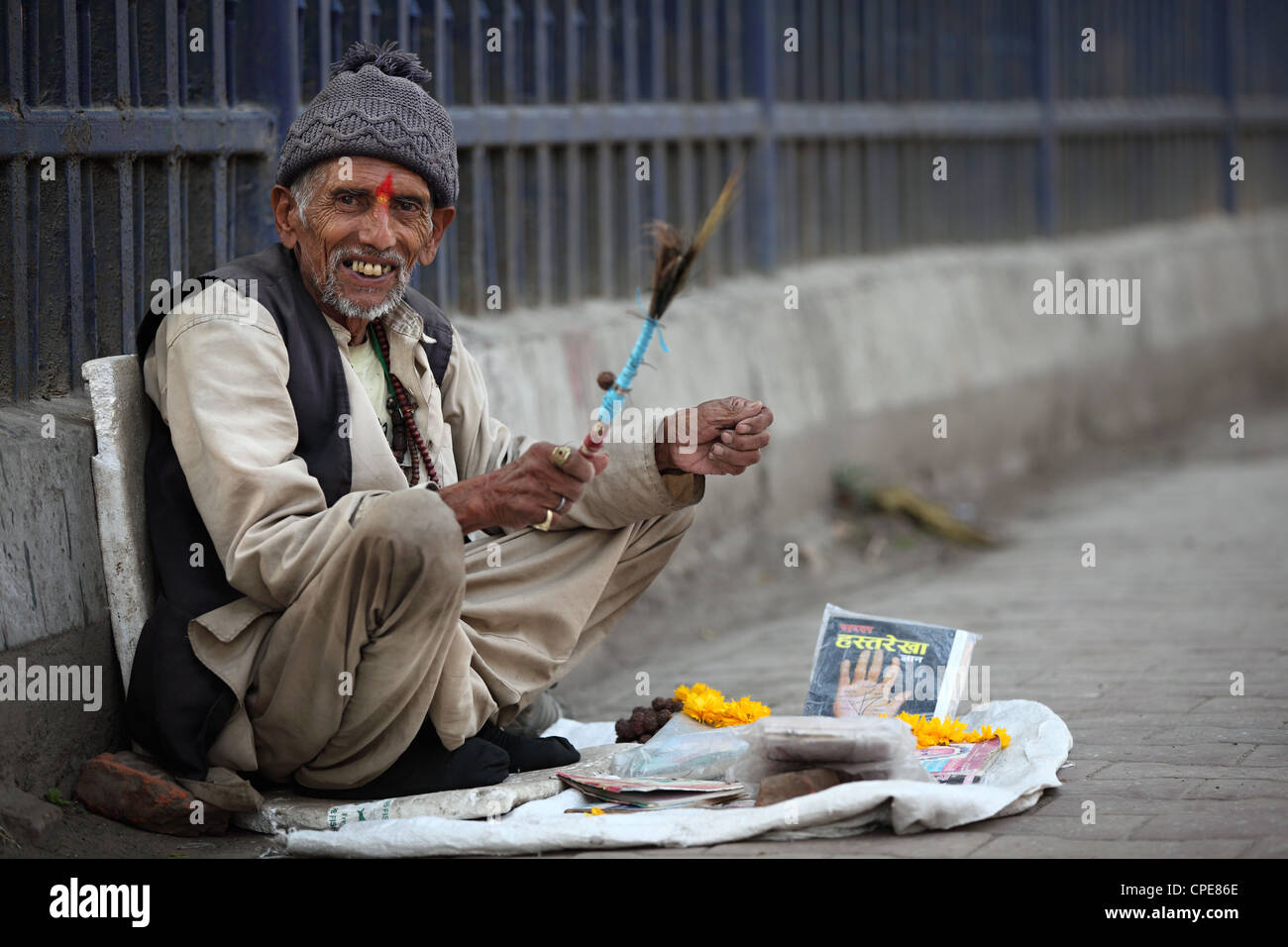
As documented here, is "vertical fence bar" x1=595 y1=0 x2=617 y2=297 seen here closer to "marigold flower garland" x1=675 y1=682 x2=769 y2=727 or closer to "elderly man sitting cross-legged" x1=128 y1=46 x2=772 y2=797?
"elderly man sitting cross-legged" x1=128 y1=46 x2=772 y2=797

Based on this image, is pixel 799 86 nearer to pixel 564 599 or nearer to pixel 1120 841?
pixel 564 599

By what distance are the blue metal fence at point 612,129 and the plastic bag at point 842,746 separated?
6.11 ft

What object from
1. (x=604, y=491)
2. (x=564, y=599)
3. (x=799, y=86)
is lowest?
(x=564, y=599)

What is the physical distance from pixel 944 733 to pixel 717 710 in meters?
0.54

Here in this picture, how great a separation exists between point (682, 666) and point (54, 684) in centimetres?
225

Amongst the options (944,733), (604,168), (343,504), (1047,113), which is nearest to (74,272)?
(343,504)

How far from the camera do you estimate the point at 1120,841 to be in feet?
11.1

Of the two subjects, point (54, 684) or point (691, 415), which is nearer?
point (54, 684)

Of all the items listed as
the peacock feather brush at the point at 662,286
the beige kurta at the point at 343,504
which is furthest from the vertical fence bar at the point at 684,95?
the peacock feather brush at the point at 662,286

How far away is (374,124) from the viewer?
3.78m

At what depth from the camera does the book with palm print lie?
4.23m

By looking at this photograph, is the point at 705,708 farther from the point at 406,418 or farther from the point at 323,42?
the point at 323,42

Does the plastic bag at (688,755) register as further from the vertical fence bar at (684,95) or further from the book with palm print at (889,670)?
the vertical fence bar at (684,95)

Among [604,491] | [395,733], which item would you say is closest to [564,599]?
[604,491]
